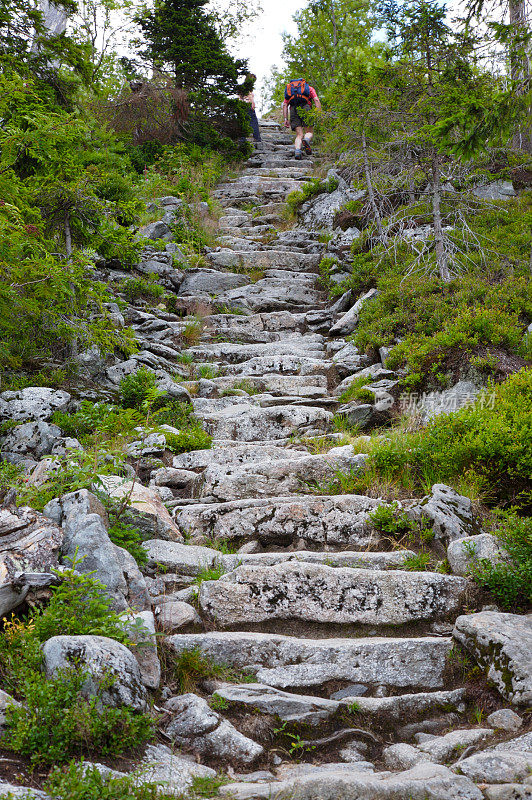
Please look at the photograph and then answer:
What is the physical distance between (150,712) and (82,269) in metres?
5.97

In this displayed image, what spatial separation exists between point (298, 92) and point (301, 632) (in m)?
19.7

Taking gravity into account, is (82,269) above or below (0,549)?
above

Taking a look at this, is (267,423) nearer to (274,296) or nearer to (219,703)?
(219,703)

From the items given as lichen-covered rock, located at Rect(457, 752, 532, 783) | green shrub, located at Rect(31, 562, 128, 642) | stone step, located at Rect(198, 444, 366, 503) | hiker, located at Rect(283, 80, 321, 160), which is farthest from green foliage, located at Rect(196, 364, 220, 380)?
hiker, located at Rect(283, 80, 321, 160)

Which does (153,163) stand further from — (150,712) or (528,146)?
(150,712)

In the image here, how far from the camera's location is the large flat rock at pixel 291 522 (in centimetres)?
568

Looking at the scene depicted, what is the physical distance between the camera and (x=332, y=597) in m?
4.71

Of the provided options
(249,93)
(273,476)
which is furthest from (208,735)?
(249,93)

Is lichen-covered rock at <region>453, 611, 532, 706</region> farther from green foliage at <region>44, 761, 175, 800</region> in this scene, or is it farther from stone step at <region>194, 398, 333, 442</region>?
stone step at <region>194, 398, 333, 442</region>

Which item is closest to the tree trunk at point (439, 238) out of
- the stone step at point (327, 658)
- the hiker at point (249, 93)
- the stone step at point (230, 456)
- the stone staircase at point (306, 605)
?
the stone staircase at point (306, 605)

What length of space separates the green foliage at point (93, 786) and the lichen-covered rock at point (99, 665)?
403 mm

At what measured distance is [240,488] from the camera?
6363mm

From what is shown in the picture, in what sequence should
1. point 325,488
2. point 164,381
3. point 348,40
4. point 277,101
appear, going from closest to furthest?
point 325,488 → point 164,381 → point 348,40 → point 277,101

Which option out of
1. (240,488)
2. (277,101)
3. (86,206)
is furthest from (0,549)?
(277,101)
